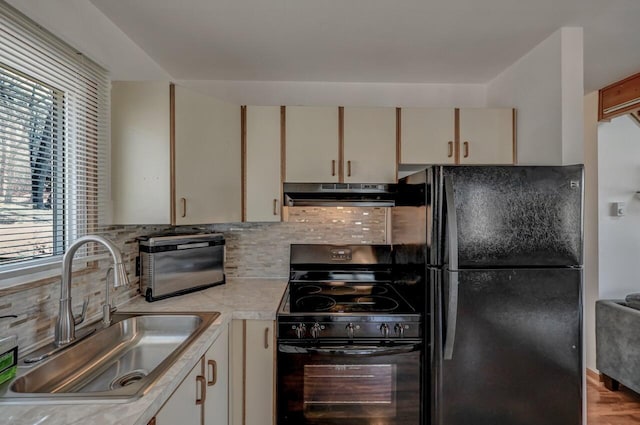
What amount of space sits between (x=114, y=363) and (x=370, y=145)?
1.79 m

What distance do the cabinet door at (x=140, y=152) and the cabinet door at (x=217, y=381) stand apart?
722 mm

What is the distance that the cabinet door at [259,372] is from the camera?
162cm

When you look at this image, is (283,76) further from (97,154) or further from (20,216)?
(20,216)

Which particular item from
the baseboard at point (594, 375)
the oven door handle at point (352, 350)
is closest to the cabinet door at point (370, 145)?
the oven door handle at point (352, 350)

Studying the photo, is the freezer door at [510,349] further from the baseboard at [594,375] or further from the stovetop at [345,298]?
the baseboard at [594,375]

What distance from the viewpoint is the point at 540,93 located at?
5.96 ft

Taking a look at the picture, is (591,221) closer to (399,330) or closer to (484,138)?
(484,138)

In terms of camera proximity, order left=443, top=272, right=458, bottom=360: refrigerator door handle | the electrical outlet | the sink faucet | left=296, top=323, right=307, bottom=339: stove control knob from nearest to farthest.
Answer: the sink faucet < left=443, top=272, right=458, bottom=360: refrigerator door handle < left=296, top=323, right=307, bottom=339: stove control knob < the electrical outlet

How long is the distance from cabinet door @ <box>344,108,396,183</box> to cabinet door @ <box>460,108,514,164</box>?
0.48m

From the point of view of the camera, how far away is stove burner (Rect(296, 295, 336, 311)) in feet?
5.61

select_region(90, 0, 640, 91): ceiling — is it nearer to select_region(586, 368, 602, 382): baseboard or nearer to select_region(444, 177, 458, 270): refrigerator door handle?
select_region(444, 177, 458, 270): refrigerator door handle

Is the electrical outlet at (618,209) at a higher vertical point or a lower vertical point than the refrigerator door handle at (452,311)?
higher

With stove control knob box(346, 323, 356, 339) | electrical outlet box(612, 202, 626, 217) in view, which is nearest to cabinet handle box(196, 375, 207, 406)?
stove control knob box(346, 323, 356, 339)

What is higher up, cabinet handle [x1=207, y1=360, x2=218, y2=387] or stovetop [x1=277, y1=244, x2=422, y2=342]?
stovetop [x1=277, y1=244, x2=422, y2=342]
